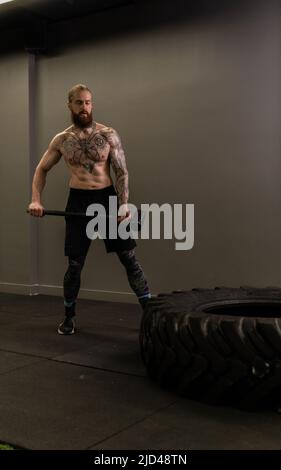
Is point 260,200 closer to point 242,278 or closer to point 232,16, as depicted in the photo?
point 242,278

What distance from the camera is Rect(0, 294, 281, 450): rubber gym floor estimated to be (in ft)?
5.24

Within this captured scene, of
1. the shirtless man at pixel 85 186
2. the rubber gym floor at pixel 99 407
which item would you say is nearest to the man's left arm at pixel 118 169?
the shirtless man at pixel 85 186

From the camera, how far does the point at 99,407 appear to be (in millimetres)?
1895

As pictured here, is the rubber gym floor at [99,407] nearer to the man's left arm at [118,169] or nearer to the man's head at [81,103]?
the man's left arm at [118,169]

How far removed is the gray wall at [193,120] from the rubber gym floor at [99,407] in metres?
1.14

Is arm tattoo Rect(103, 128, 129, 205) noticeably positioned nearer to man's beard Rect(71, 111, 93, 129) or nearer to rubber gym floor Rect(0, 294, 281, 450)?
man's beard Rect(71, 111, 93, 129)

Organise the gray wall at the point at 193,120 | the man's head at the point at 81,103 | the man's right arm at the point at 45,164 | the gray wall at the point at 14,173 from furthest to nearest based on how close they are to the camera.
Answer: the gray wall at the point at 14,173 → the gray wall at the point at 193,120 → the man's right arm at the point at 45,164 → the man's head at the point at 81,103

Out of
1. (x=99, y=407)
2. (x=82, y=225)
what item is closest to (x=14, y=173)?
(x=82, y=225)

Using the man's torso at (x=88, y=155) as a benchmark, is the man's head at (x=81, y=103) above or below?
above

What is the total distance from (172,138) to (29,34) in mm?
1641

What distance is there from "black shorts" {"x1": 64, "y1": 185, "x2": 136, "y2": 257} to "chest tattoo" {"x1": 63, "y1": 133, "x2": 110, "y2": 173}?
15 centimetres

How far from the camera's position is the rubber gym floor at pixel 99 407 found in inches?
62.8

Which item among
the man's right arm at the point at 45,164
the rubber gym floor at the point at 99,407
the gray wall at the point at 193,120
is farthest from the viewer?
the gray wall at the point at 193,120
